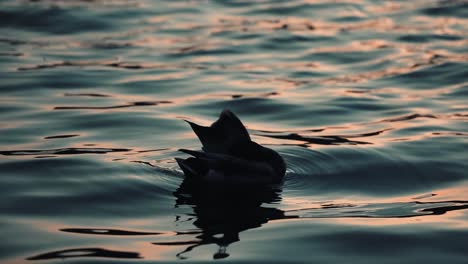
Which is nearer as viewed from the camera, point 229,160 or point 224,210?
point 224,210

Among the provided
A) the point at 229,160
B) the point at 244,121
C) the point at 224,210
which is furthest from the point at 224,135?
the point at 244,121

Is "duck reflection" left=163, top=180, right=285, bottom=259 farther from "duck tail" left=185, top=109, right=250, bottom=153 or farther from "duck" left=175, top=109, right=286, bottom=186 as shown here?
"duck tail" left=185, top=109, right=250, bottom=153

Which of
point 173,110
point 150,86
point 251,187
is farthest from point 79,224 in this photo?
point 150,86

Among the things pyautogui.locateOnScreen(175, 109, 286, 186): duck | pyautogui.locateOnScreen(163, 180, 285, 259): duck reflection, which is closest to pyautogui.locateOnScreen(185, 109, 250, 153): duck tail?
pyautogui.locateOnScreen(175, 109, 286, 186): duck

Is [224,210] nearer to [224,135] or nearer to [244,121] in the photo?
[224,135]

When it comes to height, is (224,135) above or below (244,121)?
below

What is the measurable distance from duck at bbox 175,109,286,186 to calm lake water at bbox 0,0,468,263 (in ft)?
0.47

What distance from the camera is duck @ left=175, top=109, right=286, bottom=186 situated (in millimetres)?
7293

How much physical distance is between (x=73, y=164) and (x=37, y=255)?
2.31m

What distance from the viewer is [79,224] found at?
258 inches

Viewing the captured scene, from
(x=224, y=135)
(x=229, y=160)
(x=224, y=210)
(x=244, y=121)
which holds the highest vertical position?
(x=244, y=121)

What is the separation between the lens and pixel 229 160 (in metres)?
7.37

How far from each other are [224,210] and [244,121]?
10.7 ft

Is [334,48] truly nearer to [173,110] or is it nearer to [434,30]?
[434,30]
